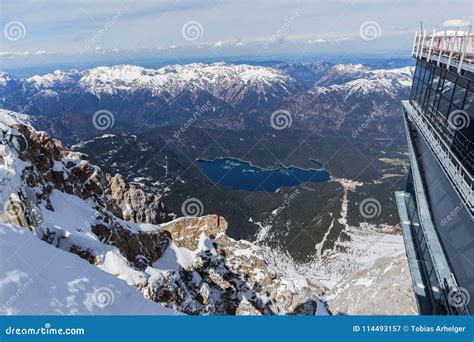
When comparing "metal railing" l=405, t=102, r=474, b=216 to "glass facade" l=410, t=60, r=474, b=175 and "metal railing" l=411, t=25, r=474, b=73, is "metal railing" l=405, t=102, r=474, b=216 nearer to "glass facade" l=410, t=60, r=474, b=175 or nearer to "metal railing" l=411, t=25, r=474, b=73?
"glass facade" l=410, t=60, r=474, b=175

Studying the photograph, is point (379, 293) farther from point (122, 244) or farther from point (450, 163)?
point (450, 163)

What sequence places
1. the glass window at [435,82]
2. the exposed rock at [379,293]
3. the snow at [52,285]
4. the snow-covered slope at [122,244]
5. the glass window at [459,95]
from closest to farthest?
the snow at [52,285] → the glass window at [459,95] → the glass window at [435,82] → the snow-covered slope at [122,244] → the exposed rock at [379,293]

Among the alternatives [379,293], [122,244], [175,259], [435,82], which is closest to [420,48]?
[435,82]

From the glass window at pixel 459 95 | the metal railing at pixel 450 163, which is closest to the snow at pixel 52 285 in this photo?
the metal railing at pixel 450 163

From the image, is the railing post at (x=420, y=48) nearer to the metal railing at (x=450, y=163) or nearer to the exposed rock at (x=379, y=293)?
the metal railing at (x=450, y=163)

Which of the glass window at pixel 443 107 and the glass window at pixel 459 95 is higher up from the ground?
the glass window at pixel 459 95
